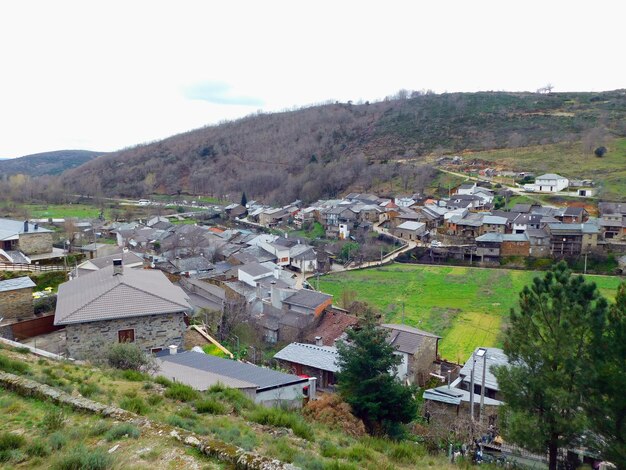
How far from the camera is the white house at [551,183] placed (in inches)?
2283

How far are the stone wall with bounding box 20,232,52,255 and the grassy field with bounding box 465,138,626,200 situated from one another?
5476 cm

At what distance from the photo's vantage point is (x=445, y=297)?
33719 mm

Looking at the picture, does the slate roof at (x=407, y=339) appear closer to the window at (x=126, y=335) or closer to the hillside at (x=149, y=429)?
the hillside at (x=149, y=429)

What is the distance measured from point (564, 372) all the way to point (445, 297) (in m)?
25.2

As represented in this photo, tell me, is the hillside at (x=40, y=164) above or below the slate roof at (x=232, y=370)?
above

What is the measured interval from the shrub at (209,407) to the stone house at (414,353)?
431 inches

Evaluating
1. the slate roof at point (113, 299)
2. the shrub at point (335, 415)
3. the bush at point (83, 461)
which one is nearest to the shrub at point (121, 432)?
the bush at point (83, 461)

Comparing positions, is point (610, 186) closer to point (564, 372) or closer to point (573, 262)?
point (573, 262)

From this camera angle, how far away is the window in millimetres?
13359

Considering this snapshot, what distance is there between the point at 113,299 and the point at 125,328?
94cm

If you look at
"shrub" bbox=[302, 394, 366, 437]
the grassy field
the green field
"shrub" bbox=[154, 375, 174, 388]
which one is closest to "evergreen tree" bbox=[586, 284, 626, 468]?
"shrub" bbox=[302, 394, 366, 437]

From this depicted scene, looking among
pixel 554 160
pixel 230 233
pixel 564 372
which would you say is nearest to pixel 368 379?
pixel 564 372

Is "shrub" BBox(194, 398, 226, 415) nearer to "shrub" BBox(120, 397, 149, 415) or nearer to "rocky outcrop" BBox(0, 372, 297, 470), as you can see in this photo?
"shrub" BBox(120, 397, 149, 415)

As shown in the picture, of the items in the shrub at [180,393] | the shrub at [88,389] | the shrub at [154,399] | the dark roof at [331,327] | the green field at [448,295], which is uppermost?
the shrub at [88,389]
